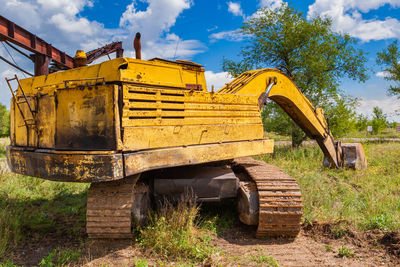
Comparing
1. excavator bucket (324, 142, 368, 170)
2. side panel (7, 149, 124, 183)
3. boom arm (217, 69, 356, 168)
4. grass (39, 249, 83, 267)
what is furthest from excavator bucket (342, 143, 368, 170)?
grass (39, 249, 83, 267)

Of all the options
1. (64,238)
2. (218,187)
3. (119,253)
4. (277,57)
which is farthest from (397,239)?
(277,57)

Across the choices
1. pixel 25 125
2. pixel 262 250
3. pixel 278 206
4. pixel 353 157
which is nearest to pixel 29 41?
pixel 25 125

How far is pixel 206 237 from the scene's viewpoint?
4105mm

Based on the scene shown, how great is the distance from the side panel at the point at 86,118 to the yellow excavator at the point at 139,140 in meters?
0.01

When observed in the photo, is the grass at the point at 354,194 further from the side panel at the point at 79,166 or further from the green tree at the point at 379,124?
the green tree at the point at 379,124

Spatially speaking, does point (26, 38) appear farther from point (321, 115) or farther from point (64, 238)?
point (321, 115)

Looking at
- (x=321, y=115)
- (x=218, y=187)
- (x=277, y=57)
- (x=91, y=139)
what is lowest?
(x=218, y=187)

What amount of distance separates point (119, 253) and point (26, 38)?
10402 millimetres

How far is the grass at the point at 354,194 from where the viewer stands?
4727mm

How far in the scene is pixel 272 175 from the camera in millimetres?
4461

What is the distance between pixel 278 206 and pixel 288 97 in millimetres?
2997

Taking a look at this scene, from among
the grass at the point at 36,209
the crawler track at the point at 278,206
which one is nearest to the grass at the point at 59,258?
the grass at the point at 36,209

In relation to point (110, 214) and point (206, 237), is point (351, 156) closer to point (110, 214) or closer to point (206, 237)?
point (206, 237)

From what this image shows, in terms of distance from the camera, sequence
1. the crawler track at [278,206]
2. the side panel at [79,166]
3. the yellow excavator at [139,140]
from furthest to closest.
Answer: the crawler track at [278,206], the yellow excavator at [139,140], the side panel at [79,166]
